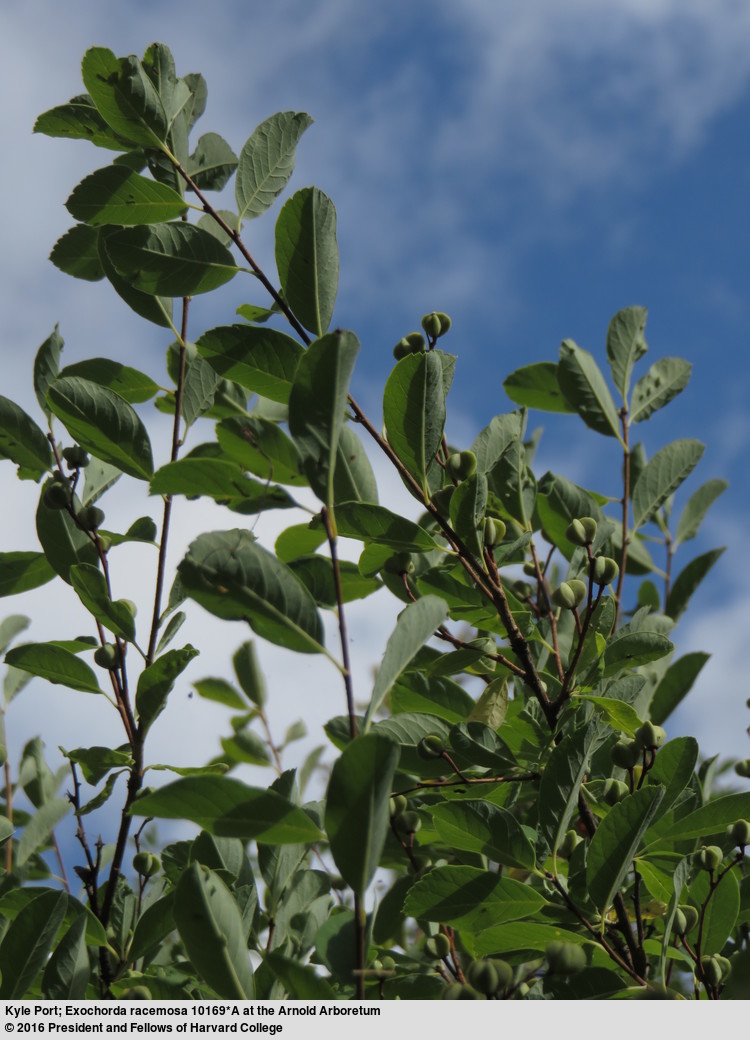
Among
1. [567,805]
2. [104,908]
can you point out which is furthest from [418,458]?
[104,908]

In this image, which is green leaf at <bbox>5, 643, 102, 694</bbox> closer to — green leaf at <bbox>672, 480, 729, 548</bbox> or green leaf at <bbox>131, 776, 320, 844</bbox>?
green leaf at <bbox>131, 776, 320, 844</bbox>

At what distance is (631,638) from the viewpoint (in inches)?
57.8

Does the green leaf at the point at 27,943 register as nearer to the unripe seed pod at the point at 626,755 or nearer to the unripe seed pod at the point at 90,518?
the unripe seed pod at the point at 90,518

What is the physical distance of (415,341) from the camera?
5.10 ft

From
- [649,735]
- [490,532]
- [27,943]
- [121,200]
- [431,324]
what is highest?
[121,200]

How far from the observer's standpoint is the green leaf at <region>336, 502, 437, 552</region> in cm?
Answer: 137

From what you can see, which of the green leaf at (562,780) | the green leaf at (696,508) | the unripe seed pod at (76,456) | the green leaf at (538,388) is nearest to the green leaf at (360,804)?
the green leaf at (562,780)

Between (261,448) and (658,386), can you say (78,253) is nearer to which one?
(261,448)

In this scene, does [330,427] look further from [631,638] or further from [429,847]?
[429,847]

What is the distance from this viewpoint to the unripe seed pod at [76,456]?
1690mm

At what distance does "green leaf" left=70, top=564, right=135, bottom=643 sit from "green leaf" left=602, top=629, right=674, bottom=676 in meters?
0.81

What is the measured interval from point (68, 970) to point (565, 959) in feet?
2.30

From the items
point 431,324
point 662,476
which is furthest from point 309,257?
point 662,476
